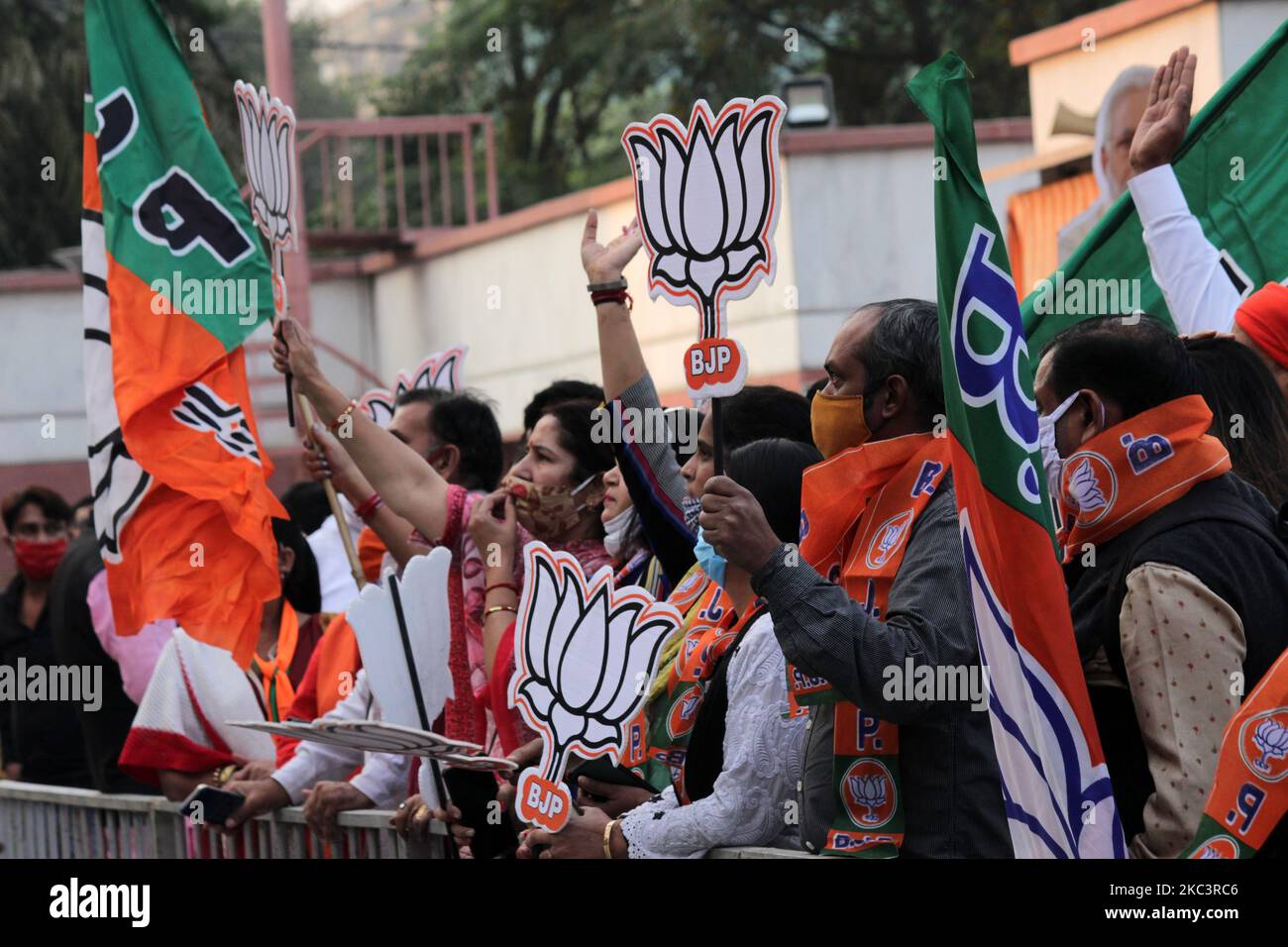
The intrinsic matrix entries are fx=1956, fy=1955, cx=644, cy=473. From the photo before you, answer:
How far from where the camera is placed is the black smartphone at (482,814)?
4285mm

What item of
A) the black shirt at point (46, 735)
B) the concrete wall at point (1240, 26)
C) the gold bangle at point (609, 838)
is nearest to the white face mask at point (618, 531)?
the gold bangle at point (609, 838)

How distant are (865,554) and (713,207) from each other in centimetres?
76

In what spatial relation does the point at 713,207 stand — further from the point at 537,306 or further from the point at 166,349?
the point at 537,306

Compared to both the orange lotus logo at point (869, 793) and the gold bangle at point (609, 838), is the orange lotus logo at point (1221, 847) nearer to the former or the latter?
the orange lotus logo at point (869, 793)

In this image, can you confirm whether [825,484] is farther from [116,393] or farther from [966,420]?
[116,393]

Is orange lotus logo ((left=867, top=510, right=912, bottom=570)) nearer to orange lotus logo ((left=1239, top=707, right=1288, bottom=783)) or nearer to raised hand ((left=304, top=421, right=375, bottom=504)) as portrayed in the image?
orange lotus logo ((left=1239, top=707, right=1288, bottom=783))

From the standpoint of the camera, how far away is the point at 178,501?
18.5 ft

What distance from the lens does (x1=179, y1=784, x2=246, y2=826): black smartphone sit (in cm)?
510

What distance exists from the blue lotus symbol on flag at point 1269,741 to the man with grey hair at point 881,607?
55 cm

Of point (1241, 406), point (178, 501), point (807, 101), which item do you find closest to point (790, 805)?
point (1241, 406)

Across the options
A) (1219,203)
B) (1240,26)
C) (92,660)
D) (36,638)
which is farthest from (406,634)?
(1240,26)

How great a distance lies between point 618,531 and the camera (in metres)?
4.71

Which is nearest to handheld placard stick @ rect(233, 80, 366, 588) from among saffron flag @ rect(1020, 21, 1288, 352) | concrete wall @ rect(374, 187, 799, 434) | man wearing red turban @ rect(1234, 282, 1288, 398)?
saffron flag @ rect(1020, 21, 1288, 352)

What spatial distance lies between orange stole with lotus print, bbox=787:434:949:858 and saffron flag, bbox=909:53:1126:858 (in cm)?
33
